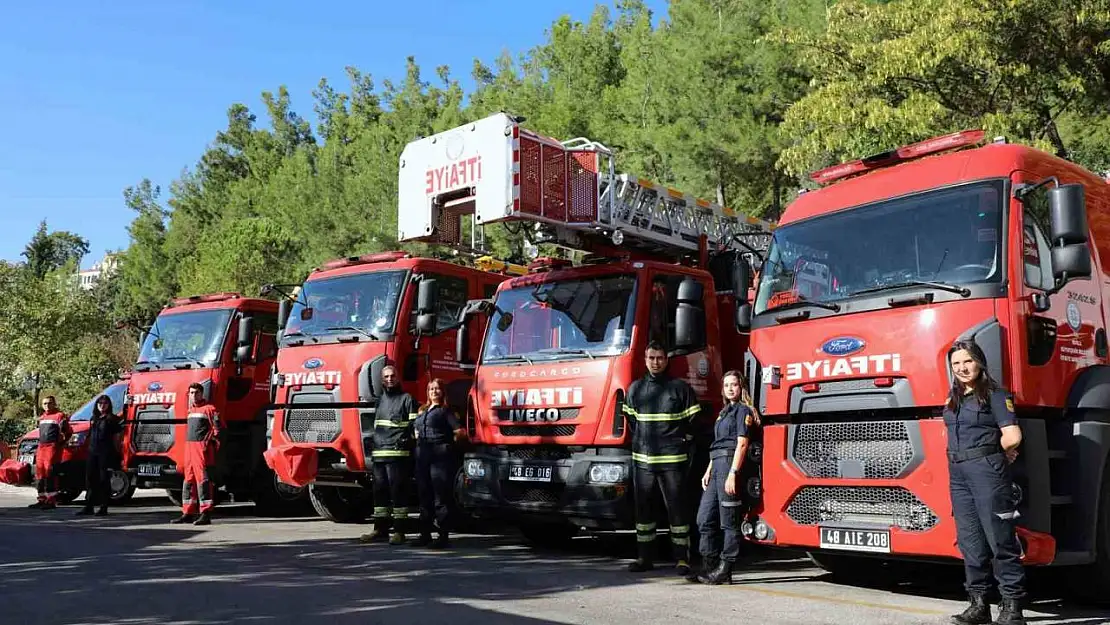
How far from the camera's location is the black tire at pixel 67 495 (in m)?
15.0

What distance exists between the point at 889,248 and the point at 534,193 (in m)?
3.80

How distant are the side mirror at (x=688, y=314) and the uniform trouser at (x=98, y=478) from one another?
8404 millimetres

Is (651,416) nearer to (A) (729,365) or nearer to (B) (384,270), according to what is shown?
(A) (729,365)

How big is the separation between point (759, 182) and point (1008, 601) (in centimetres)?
1531


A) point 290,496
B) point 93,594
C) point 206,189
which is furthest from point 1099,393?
point 206,189

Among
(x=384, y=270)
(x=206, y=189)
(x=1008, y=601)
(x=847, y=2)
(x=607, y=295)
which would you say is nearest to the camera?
(x=1008, y=601)

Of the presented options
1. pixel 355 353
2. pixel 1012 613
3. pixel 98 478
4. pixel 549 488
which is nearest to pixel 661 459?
pixel 549 488

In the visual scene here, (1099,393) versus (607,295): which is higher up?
(607,295)

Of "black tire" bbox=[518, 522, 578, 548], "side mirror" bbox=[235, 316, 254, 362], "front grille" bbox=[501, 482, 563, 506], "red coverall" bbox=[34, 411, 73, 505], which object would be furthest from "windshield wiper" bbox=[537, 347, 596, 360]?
"red coverall" bbox=[34, 411, 73, 505]

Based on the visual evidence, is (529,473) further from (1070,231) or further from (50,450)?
(50,450)

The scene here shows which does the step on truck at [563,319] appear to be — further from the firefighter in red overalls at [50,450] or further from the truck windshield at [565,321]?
the firefighter in red overalls at [50,450]

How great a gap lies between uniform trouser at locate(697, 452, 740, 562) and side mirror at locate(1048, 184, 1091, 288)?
2593mm

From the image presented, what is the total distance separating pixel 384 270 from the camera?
1082cm

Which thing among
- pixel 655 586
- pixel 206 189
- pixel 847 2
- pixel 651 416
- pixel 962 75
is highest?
pixel 206 189
